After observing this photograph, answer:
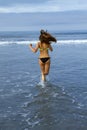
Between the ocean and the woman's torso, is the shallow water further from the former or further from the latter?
the woman's torso

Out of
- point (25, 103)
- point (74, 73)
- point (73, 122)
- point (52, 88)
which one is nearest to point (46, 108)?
point (25, 103)

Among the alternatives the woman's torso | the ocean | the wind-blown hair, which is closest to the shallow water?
the ocean

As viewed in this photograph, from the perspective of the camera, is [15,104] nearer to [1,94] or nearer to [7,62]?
[1,94]

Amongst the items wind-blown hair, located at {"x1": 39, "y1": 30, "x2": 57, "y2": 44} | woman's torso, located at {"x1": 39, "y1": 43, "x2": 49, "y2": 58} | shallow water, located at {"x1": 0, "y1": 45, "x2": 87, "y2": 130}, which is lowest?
shallow water, located at {"x1": 0, "y1": 45, "x2": 87, "y2": 130}

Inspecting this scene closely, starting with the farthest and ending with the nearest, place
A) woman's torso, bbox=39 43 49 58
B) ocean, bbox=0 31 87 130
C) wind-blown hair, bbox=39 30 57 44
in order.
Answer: woman's torso, bbox=39 43 49 58
wind-blown hair, bbox=39 30 57 44
ocean, bbox=0 31 87 130

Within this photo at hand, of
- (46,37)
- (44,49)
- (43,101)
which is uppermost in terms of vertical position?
(46,37)

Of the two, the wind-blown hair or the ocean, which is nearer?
the ocean

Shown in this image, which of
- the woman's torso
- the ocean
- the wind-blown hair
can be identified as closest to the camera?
the ocean

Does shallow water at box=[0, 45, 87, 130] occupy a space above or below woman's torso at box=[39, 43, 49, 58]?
below

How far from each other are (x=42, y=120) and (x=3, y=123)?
2.72 ft

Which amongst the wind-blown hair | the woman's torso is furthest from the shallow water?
the wind-blown hair

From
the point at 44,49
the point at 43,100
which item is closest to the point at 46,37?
A: the point at 44,49

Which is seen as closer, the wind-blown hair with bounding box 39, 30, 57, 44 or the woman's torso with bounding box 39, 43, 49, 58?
the wind-blown hair with bounding box 39, 30, 57, 44

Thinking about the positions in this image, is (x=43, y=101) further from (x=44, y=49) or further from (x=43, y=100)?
(x=44, y=49)
